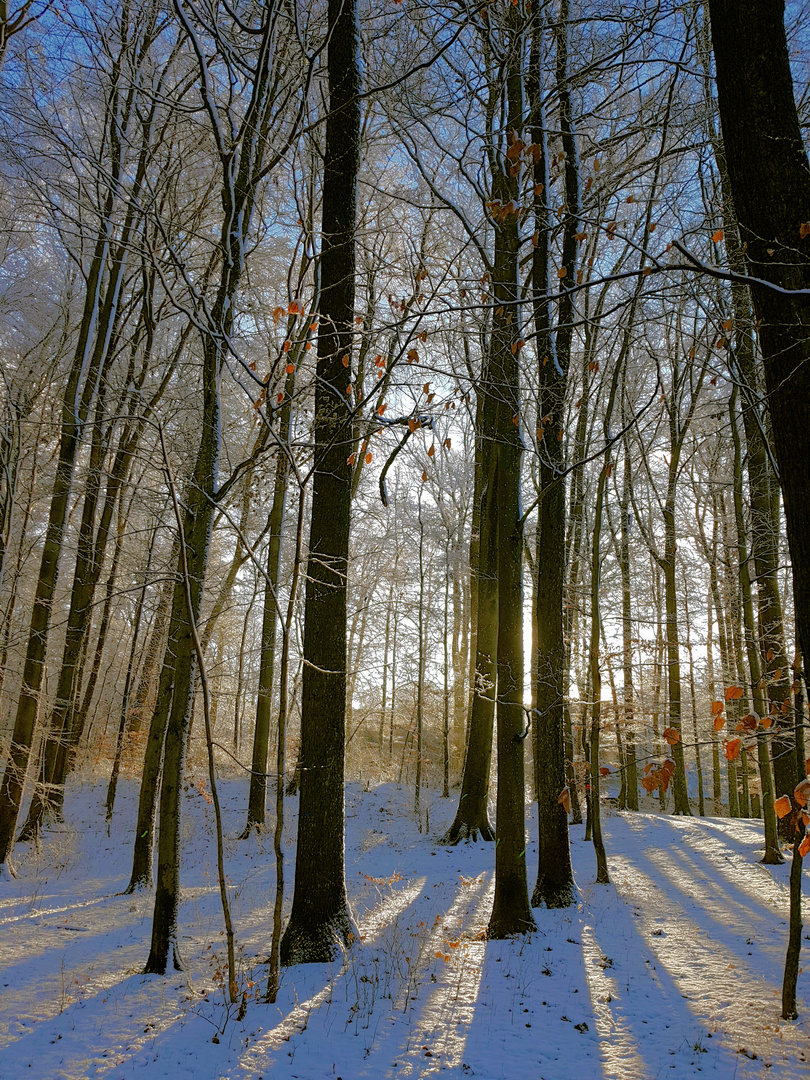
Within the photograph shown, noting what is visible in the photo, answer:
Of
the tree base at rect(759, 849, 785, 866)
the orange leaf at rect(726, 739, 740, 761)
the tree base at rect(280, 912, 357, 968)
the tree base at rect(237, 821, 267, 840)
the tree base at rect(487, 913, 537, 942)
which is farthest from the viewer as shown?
the tree base at rect(237, 821, 267, 840)

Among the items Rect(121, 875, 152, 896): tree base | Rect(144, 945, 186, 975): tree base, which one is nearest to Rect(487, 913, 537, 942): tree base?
Rect(144, 945, 186, 975): tree base

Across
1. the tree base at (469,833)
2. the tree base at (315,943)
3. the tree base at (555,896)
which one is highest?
the tree base at (315,943)

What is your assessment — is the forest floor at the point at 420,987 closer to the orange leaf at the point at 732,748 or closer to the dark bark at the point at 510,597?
the dark bark at the point at 510,597

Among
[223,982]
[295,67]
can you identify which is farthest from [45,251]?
[223,982]

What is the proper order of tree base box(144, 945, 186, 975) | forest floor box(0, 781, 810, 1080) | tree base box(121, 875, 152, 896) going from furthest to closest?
tree base box(121, 875, 152, 896) → tree base box(144, 945, 186, 975) → forest floor box(0, 781, 810, 1080)

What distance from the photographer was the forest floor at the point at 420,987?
11.9ft

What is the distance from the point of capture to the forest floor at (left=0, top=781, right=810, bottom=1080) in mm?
3637

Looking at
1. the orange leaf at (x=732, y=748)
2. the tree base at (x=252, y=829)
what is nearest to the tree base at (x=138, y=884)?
the tree base at (x=252, y=829)

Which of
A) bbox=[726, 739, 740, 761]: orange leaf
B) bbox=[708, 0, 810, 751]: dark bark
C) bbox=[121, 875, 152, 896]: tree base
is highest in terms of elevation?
bbox=[708, 0, 810, 751]: dark bark

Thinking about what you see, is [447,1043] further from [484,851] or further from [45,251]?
[45,251]

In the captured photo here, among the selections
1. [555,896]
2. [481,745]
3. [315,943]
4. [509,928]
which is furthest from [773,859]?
[315,943]

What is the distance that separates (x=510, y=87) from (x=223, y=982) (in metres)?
8.78

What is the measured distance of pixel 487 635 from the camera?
10.8 meters

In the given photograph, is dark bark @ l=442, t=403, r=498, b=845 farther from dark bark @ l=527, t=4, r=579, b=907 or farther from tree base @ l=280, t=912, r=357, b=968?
tree base @ l=280, t=912, r=357, b=968
